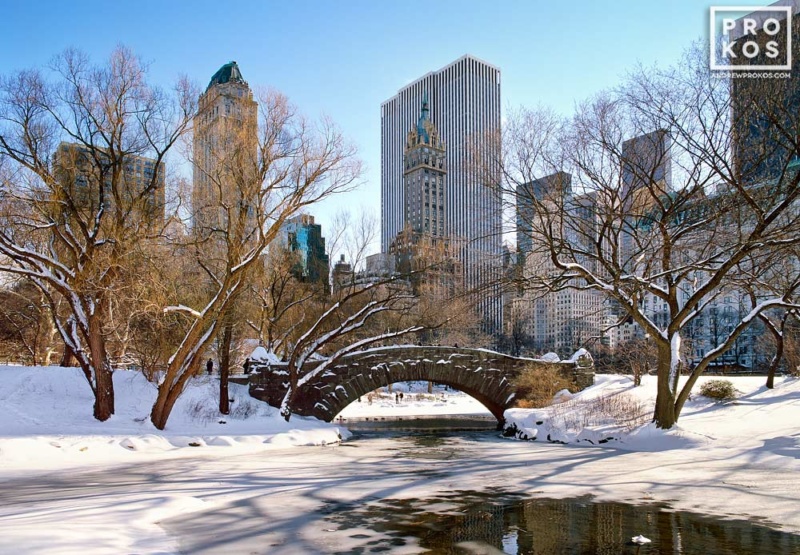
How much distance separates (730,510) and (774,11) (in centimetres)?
1172

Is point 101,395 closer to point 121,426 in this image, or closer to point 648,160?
point 121,426

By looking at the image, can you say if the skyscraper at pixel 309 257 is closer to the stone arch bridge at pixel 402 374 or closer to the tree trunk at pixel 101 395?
the stone arch bridge at pixel 402 374

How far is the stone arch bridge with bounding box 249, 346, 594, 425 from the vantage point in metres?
26.7

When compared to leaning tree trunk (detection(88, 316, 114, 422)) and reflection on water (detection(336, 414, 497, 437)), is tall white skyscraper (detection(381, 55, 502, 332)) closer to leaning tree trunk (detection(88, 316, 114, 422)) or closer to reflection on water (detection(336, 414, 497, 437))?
reflection on water (detection(336, 414, 497, 437))

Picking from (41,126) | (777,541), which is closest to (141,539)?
(777,541)

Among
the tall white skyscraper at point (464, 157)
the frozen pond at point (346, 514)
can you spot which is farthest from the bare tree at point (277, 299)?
the frozen pond at point (346, 514)

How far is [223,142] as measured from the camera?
825 inches

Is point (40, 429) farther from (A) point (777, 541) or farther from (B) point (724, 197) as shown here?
(B) point (724, 197)

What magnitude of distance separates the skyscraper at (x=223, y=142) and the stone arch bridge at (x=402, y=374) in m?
7.90

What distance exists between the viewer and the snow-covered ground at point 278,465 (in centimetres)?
910

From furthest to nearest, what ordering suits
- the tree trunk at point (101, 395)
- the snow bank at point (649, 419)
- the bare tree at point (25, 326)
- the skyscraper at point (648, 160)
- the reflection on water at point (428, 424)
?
the bare tree at point (25, 326)
the reflection on water at point (428, 424)
the tree trunk at point (101, 395)
the snow bank at point (649, 419)
the skyscraper at point (648, 160)

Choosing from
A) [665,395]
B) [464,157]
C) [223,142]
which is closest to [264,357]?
[223,142]

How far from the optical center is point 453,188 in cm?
8606

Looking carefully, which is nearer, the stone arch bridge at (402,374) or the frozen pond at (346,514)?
the frozen pond at (346,514)
